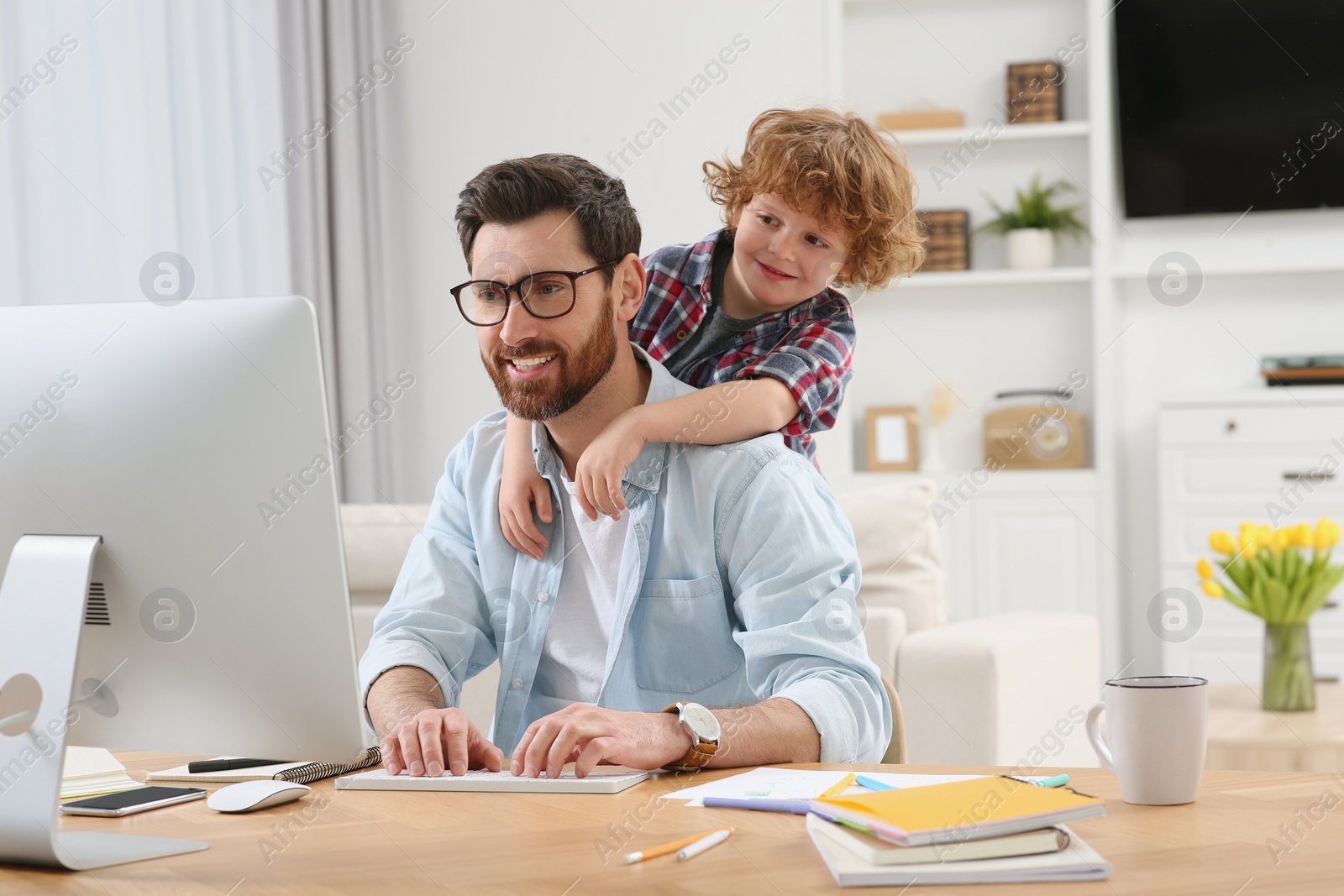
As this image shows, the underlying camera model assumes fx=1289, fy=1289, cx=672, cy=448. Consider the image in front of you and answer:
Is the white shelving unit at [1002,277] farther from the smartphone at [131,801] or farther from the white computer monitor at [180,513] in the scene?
the white computer monitor at [180,513]

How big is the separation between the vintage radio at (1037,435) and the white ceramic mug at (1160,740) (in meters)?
3.54

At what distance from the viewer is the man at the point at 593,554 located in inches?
55.1

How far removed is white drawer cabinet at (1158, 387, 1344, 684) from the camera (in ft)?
13.0

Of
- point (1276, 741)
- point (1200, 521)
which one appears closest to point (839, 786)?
point (1276, 741)

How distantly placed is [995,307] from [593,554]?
3393 mm

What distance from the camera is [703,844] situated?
891 mm

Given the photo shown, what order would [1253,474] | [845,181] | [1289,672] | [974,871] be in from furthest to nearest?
[1253,474], [1289,672], [845,181], [974,871]

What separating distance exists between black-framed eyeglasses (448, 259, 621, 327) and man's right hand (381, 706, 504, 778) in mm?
473

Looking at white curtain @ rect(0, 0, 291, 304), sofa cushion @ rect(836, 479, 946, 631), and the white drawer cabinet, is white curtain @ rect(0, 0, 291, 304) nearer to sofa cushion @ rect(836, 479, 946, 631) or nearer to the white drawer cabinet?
sofa cushion @ rect(836, 479, 946, 631)

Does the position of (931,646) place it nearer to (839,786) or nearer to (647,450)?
(647,450)

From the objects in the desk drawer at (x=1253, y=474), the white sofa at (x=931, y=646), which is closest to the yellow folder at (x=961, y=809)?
the white sofa at (x=931, y=646)

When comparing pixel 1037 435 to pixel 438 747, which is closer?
pixel 438 747

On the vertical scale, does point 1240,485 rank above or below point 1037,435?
below

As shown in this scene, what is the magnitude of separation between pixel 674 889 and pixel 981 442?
13.0ft
